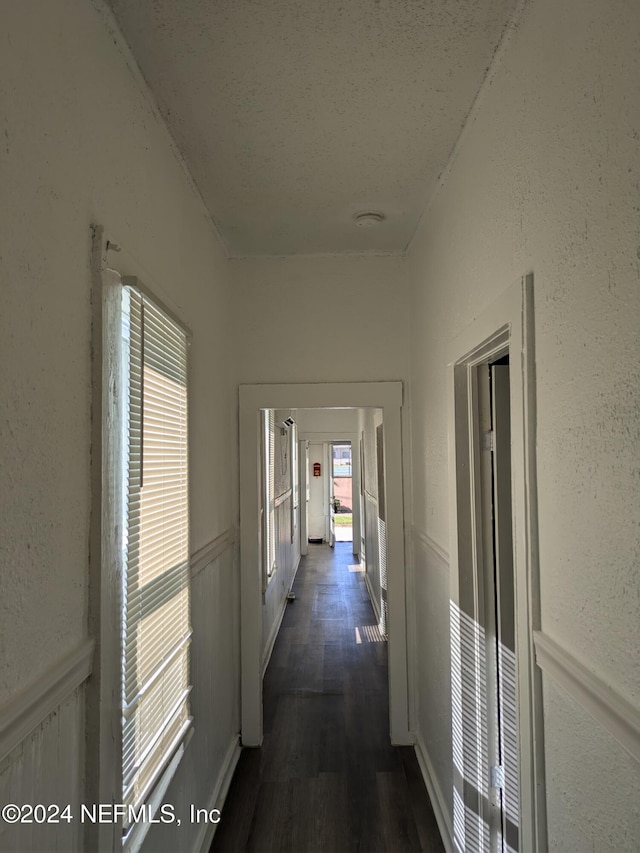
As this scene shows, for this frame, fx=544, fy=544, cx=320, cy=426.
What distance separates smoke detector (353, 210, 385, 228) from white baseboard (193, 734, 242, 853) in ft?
8.82

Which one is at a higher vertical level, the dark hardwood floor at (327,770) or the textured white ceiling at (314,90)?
the textured white ceiling at (314,90)

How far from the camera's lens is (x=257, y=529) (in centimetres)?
311

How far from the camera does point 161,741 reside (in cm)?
167

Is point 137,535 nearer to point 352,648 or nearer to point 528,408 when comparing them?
point 528,408

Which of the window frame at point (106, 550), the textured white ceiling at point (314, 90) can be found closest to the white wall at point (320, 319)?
the textured white ceiling at point (314, 90)

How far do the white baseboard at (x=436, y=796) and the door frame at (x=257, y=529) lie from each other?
19 centimetres

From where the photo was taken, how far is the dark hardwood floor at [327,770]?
7.61 feet

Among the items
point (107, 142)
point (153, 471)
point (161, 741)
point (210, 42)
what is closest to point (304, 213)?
point (210, 42)

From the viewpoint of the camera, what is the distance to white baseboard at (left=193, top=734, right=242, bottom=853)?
6.98ft

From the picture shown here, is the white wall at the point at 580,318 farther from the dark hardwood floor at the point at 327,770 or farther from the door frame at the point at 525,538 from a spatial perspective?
the dark hardwood floor at the point at 327,770

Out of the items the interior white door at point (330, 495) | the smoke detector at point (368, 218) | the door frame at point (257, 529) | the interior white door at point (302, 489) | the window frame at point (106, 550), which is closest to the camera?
the window frame at point (106, 550)

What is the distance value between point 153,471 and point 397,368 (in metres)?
1.81

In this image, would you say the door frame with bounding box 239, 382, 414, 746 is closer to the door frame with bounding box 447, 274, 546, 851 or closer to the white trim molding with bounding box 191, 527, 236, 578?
the white trim molding with bounding box 191, 527, 236, 578

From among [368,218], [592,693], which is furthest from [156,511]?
[368,218]
